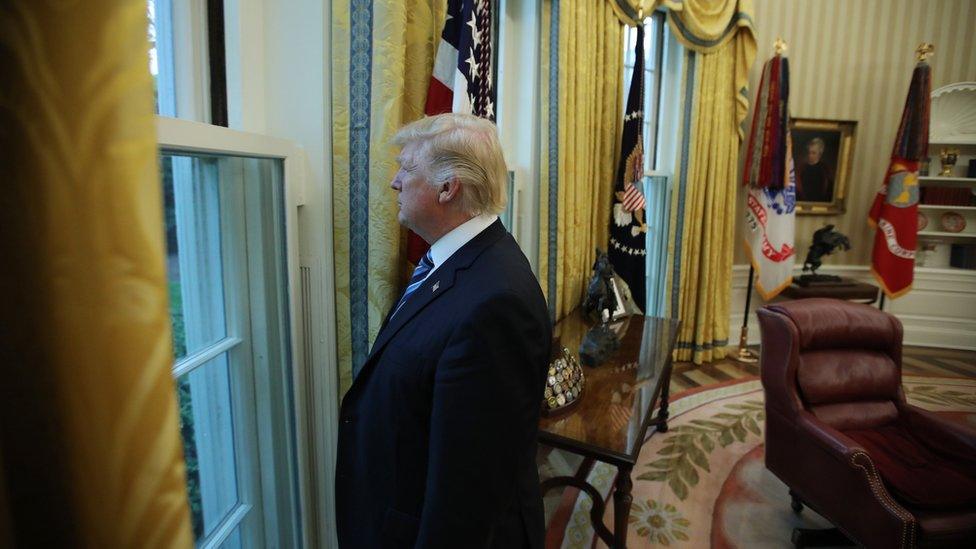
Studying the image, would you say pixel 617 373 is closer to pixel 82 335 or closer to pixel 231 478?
pixel 231 478

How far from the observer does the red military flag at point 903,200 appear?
4379 mm

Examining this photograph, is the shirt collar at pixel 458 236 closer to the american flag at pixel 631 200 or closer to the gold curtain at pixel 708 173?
the american flag at pixel 631 200

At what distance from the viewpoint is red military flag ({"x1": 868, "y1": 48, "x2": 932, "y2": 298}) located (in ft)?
14.4

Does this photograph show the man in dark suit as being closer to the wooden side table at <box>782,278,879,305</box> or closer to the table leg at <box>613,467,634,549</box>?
the table leg at <box>613,467,634,549</box>

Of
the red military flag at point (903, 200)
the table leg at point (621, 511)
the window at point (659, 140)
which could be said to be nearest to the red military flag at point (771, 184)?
the window at point (659, 140)

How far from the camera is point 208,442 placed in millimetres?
1225

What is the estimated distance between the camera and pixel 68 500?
263mm

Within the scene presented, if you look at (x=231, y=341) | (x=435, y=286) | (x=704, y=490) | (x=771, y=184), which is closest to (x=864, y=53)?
(x=771, y=184)

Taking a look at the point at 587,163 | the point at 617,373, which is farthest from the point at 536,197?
the point at 617,373

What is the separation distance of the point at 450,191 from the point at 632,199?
2528 millimetres

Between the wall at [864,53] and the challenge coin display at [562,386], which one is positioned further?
the wall at [864,53]

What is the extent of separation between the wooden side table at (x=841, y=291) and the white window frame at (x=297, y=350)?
443cm

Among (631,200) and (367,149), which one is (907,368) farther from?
(367,149)

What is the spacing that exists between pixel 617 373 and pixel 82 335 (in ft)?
6.86
